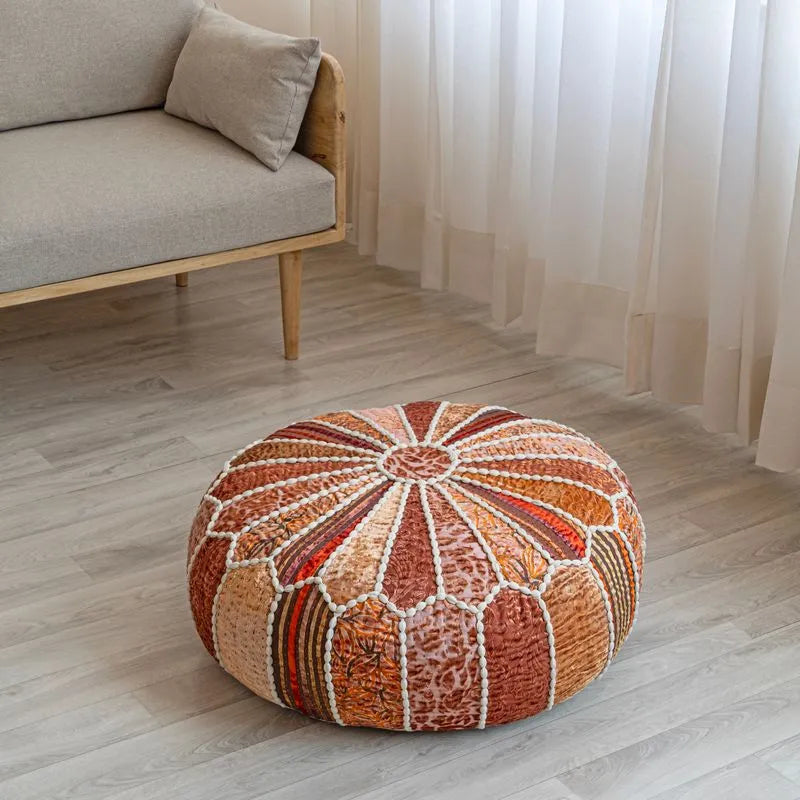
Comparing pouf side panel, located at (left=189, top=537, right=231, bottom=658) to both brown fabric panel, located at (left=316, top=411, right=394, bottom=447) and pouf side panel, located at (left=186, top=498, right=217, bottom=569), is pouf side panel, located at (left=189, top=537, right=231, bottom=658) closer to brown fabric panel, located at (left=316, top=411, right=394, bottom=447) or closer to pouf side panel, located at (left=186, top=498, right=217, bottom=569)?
pouf side panel, located at (left=186, top=498, right=217, bottom=569)

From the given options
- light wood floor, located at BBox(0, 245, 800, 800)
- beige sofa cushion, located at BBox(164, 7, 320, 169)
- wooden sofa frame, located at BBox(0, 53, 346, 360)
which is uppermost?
beige sofa cushion, located at BBox(164, 7, 320, 169)

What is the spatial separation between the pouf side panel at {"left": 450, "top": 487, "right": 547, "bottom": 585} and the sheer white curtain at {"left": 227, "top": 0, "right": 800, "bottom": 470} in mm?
833

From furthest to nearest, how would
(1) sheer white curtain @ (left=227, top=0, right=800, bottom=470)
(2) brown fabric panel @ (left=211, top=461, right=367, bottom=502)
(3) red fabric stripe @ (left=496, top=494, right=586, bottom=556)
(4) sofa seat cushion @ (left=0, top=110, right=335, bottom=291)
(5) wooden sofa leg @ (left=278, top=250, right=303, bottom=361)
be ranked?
(5) wooden sofa leg @ (left=278, top=250, right=303, bottom=361), (4) sofa seat cushion @ (left=0, top=110, right=335, bottom=291), (1) sheer white curtain @ (left=227, top=0, right=800, bottom=470), (2) brown fabric panel @ (left=211, top=461, right=367, bottom=502), (3) red fabric stripe @ (left=496, top=494, right=586, bottom=556)

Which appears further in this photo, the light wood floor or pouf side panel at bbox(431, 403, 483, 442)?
pouf side panel at bbox(431, 403, 483, 442)

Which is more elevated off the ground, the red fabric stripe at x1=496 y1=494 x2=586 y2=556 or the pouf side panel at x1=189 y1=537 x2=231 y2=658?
the red fabric stripe at x1=496 y1=494 x2=586 y2=556

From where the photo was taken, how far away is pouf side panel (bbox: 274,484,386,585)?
1606 millimetres

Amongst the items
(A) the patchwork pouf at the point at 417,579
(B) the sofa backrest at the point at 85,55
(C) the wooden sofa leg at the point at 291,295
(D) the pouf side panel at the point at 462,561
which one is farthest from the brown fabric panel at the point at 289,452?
(B) the sofa backrest at the point at 85,55

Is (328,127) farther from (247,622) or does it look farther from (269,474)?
(247,622)

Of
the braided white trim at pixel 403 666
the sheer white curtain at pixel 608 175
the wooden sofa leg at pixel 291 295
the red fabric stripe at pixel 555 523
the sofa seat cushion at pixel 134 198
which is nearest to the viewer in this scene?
the braided white trim at pixel 403 666

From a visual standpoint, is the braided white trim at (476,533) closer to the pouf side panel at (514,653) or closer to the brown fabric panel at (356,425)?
the pouf side panel at (514,653)

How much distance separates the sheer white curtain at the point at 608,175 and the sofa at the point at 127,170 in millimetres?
448

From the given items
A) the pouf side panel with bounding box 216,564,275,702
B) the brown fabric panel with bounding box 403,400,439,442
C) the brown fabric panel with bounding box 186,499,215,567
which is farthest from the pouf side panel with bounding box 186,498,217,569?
the brown fabric panel with bounding box 403,400,439,442

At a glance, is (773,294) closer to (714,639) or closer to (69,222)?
(714,639)

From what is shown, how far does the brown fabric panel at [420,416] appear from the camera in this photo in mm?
1868
